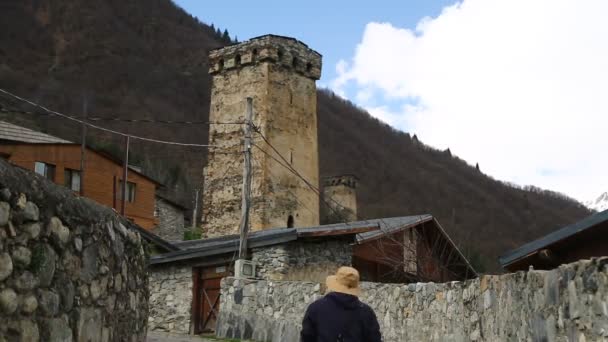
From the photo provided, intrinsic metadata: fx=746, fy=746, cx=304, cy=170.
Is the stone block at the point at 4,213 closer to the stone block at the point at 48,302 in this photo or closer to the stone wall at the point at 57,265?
the stone wall at the point at 57,265

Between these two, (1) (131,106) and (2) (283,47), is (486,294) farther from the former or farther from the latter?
(1) (131,106)

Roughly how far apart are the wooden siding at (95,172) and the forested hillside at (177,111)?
97.8 feet

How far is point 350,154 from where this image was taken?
10269cm

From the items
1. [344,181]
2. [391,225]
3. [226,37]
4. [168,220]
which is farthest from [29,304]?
[226,37]

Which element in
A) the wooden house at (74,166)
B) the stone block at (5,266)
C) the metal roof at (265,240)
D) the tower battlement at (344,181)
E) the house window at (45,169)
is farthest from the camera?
the tower battlement at (344,181)

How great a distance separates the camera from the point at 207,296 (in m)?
19.0

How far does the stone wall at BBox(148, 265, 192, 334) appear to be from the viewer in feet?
62.3

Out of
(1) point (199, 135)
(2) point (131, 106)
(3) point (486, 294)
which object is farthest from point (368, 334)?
(2) point (131, 106)

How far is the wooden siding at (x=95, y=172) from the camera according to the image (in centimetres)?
2614

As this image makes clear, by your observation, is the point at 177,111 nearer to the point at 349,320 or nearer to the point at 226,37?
the point at 226,37

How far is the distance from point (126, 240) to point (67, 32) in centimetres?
11004

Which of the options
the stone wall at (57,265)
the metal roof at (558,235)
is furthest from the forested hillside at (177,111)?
the stone wall at (57,265)

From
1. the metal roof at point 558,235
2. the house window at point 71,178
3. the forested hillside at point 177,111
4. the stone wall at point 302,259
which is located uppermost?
the forested hillside at point 177,111

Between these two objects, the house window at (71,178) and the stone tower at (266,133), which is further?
the stone tower at (266,133)
